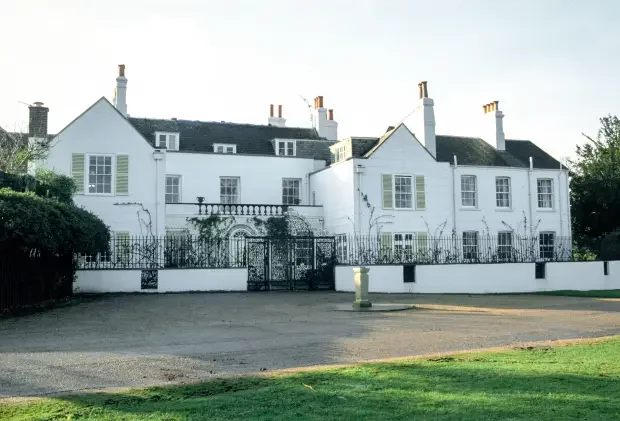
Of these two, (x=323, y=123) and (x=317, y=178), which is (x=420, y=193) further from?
(x=323, y=123)

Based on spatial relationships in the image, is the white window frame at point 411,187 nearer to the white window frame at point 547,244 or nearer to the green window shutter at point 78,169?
the white window frame at point 547,244

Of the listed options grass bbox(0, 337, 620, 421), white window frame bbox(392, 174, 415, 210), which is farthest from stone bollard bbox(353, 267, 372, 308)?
white window frame bbox(392, 174, 415, 210)

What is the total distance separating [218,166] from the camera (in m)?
34.0

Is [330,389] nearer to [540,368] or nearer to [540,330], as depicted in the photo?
[540,368]

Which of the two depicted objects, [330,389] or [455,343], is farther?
[455,343]

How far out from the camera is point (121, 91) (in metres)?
34.2

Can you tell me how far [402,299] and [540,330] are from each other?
885 cm

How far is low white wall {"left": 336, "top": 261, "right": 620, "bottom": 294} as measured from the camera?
25.1 meters

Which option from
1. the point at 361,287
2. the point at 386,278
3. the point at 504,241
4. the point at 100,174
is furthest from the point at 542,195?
the point at 100,174

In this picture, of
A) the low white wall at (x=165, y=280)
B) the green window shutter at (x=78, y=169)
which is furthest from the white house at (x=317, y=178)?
the low white wall at (x=165, y=280)

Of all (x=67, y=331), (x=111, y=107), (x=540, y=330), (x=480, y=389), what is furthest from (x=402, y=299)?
(x=111, y=107)

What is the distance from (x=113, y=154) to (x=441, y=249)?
15.9 meters

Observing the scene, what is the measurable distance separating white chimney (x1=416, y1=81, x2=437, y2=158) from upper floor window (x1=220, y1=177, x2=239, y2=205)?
35.8ft

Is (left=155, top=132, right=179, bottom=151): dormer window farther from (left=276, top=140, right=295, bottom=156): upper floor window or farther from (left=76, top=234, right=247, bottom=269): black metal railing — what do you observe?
(left=76, top=234, right=247, bottom=269): black metal railing
